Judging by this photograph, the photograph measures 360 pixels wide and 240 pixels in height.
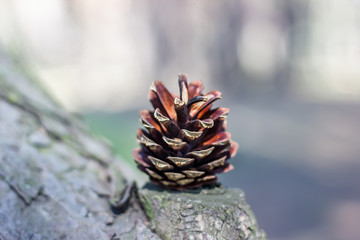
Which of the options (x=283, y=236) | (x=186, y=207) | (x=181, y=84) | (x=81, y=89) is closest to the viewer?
(x=186, y=207)

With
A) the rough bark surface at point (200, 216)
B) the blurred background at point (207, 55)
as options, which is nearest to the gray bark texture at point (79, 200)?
the rough bark surface at point (200, 216)

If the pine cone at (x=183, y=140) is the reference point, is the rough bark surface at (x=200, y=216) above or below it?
below

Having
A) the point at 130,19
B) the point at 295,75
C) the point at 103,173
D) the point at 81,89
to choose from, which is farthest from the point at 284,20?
the point at 103,173

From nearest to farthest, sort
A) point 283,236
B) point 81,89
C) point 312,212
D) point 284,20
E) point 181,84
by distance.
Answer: point 181,84, point 283,236, point 312,212, point 81,89, point 284,20

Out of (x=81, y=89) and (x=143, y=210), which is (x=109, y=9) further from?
(x=143, y=210)

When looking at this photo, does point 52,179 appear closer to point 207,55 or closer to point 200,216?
point 200,216

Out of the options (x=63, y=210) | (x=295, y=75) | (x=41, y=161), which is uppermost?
(x=295, y=75)

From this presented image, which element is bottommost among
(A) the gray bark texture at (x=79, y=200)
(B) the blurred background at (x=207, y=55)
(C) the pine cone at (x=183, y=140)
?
(A) the gray bark texture at (x=79, y=200)

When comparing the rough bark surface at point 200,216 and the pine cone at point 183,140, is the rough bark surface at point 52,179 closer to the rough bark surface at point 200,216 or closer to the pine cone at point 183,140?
the rough bark surface at point 200,216
